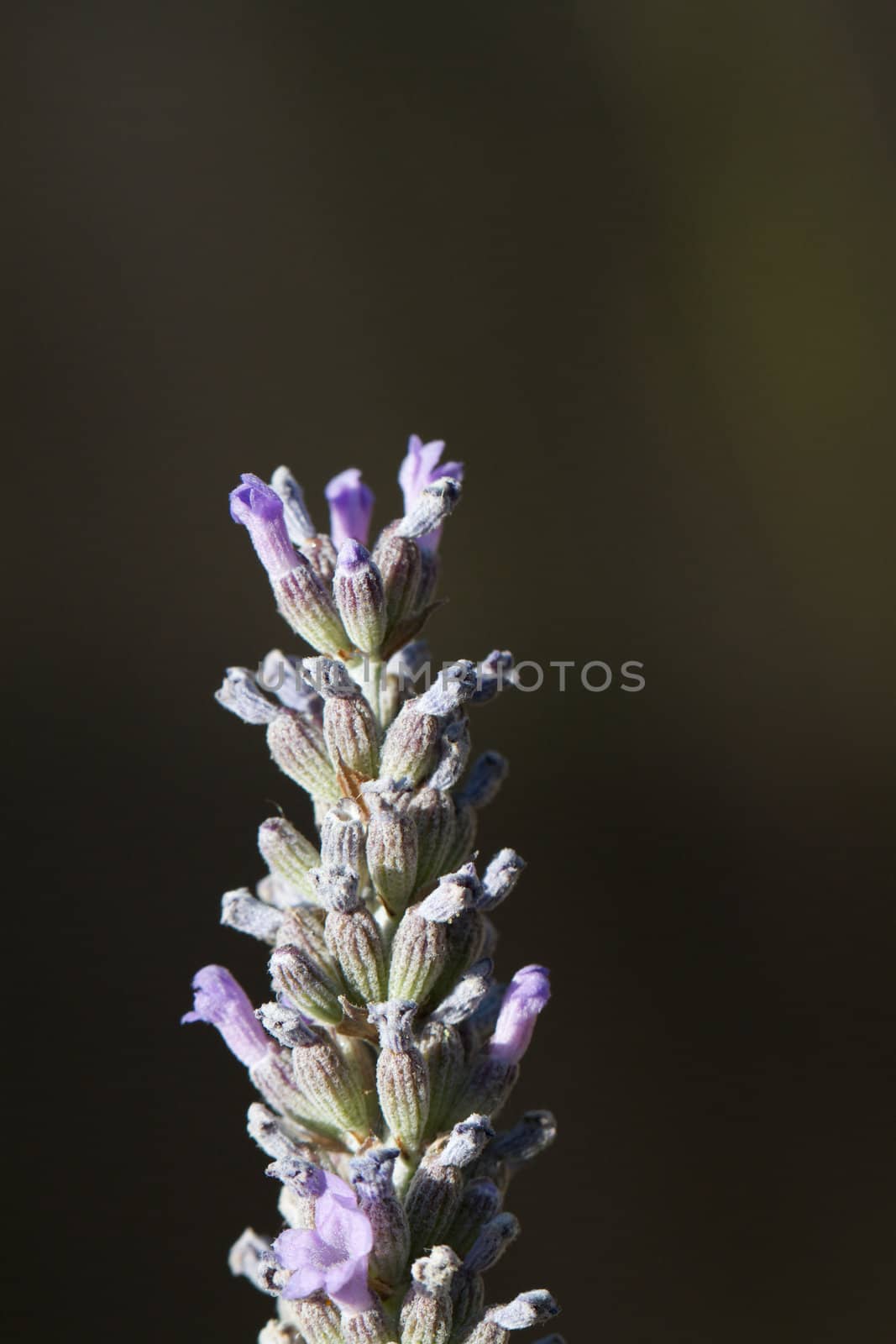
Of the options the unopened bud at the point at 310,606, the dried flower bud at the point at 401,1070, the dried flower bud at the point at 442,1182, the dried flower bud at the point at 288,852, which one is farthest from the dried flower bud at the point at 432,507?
the dried flower bud at the point at 442,1182

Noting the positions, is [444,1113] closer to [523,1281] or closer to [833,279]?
[523,1281]

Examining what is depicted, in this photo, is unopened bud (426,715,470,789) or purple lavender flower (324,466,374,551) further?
purple lavender flower (324,466,374,551)

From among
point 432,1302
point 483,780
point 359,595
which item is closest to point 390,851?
point 483,780

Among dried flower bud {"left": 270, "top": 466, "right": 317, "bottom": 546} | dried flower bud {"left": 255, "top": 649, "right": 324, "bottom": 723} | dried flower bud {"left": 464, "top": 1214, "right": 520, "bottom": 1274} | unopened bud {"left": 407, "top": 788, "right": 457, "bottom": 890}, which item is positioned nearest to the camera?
→ dried flower bud {"left": 464, "top": 1214, "right": 520, "bottom": 1274}

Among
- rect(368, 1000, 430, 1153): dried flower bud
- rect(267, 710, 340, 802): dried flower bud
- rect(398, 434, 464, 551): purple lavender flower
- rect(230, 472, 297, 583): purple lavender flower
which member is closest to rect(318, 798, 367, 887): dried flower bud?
rect(267, 710, 340, 802): dried flower bud

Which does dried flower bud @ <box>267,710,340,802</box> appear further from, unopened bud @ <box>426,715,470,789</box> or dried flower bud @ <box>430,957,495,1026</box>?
dried flower bud @ <box>430,957,495,1026</box>

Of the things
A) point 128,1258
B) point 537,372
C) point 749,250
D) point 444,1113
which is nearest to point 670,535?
point 537,372

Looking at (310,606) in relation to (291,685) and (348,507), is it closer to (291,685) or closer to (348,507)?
(291,685)
